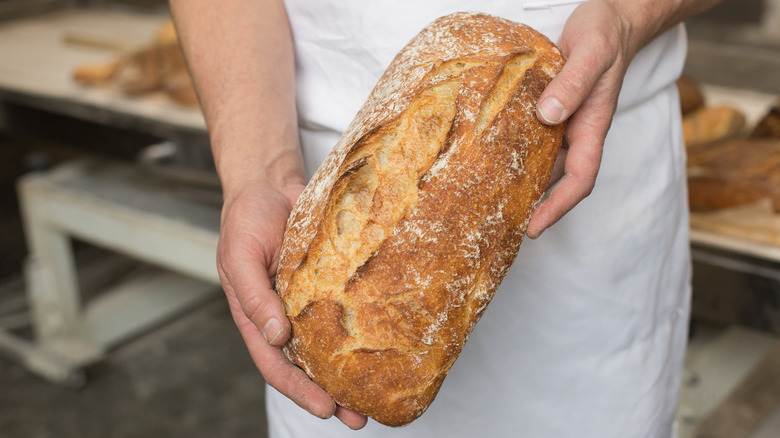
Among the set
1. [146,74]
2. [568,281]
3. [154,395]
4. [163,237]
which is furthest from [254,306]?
[154,395]

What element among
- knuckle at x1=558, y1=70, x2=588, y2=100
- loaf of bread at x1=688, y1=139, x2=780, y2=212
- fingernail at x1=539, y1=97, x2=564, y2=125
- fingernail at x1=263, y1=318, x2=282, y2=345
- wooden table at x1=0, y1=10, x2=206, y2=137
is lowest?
wooden table at x1=0, y1=10, x2=206, y2=137

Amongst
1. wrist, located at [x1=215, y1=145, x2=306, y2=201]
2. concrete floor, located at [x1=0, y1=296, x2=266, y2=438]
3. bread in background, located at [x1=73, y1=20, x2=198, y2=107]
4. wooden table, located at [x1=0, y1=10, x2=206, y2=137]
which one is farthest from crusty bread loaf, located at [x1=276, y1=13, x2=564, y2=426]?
concrete floor, located at [x1=0, y1=296, x2=266, y2=438]

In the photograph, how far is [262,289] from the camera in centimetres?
84

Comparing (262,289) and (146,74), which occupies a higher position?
(262,289)

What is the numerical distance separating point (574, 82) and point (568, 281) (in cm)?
37

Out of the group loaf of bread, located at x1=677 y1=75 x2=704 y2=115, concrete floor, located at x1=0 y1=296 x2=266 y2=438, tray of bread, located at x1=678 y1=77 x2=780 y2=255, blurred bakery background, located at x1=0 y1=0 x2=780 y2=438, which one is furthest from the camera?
concrete floor, located at x1=0 y1=296 x2=266 y2=438

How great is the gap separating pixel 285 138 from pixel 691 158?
132cm

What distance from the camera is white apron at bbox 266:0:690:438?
41.7 inches

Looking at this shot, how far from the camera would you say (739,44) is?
287 centimetres

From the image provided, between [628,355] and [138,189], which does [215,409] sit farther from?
[628,355]

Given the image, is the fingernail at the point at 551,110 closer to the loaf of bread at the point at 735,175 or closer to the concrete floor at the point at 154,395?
the loaf of bread at the point at 735,175

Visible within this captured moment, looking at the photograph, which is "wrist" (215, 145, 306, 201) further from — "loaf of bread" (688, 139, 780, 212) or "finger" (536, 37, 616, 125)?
"loaf of bread" (688, 139, 780, 212)

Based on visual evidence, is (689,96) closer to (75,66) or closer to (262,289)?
(262,289)

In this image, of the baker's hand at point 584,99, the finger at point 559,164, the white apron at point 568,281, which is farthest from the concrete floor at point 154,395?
the baker's hand at point 584,99
